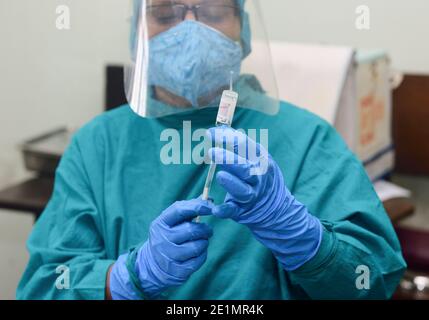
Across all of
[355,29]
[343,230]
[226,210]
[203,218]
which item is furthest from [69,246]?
[355,29]

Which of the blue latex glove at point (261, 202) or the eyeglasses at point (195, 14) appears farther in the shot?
the eyeglasses at point (195, 14)

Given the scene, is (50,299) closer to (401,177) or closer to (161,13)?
(161,13)

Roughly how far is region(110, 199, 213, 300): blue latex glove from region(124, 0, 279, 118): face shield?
8.2 inches

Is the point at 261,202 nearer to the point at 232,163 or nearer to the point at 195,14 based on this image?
the point at 232,163

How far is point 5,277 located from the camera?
2.12m

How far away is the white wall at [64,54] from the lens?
1806 mm

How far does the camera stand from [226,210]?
93cm

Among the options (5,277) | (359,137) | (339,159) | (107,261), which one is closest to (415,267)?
(359,137)

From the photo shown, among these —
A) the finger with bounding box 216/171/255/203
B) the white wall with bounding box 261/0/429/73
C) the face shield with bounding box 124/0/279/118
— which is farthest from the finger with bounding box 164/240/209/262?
the white wall with bounding box 261/0/429/73

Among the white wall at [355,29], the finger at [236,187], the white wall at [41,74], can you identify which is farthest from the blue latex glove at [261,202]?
the white wall at [41,74]

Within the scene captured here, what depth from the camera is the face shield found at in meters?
1.06

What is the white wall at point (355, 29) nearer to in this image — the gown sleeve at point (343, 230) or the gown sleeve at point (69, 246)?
the gown sleeve at point (343, 230)

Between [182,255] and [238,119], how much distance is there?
328 millimetres
